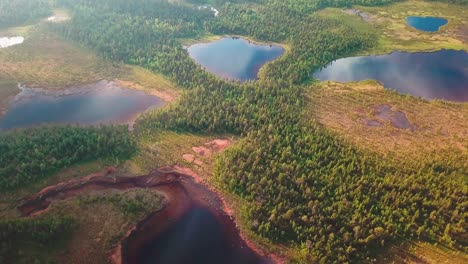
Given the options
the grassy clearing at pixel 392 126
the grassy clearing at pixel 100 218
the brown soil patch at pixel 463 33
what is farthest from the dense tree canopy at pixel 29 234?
the brown soil patch at pixel 463 33

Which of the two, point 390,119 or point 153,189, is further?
point 390,119

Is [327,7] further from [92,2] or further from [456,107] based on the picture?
[92,2]

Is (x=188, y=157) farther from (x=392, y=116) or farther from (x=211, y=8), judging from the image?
(x=211, y=8)

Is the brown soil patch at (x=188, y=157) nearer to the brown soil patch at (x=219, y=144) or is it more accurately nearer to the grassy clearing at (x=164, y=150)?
the grassy clearing at (x=164, y=150)

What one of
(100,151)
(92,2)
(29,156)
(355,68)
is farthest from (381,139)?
(92,2)

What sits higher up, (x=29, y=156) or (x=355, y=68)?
(x=355, y=68)

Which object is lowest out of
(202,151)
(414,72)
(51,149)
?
(202,151)

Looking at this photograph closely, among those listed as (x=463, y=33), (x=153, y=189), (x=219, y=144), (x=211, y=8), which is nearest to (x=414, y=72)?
(x=463, y=33)
